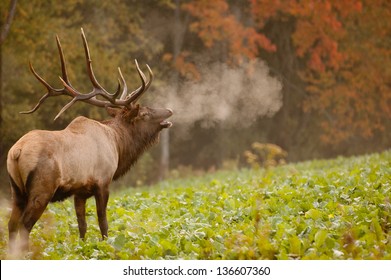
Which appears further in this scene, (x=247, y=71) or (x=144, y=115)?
(x=247, y=71)

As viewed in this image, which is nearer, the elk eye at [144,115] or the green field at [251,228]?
the green field at [251,228]

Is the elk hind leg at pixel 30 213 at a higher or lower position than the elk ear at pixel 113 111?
lower

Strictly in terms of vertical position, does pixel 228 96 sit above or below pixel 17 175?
below

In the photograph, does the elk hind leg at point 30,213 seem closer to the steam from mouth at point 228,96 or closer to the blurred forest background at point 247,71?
the blurred forest background at point 247,71

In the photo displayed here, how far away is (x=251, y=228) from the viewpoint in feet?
22.2

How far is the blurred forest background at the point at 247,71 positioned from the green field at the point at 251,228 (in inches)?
387

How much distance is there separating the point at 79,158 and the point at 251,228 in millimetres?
2088

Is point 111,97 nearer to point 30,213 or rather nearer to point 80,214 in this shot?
point 80,214

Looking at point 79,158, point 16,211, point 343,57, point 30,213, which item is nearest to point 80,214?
point 79,158

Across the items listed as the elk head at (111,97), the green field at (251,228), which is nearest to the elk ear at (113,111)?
the elk head at (111,97)

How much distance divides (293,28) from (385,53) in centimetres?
347

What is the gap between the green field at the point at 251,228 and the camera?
5.89m

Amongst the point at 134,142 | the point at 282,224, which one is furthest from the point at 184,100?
the point at 282,224

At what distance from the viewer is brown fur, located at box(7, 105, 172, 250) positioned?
22.5 ft
